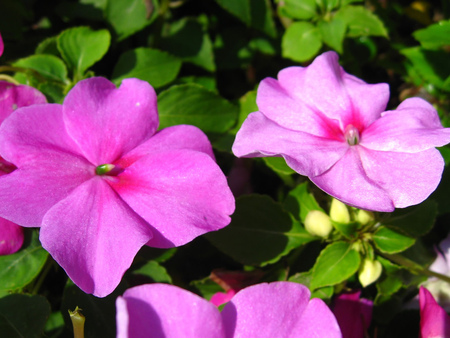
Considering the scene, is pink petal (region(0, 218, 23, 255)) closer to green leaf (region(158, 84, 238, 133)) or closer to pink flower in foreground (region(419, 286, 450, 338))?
green leaf (region(158, 84, 238, 133))

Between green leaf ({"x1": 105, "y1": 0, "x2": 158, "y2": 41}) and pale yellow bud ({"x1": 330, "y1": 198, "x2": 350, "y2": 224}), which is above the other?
green leaf ({"x1": 105, "y1": 0, "x2": 158, "y2": 41})

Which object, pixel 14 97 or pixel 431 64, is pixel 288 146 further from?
pixel 431 64

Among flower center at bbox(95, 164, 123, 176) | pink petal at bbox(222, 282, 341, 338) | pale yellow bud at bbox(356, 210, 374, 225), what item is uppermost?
flower center at bbox(95, 164, 123, 176)

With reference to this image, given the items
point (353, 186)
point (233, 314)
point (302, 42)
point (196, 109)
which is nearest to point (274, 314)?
point (233, 314)

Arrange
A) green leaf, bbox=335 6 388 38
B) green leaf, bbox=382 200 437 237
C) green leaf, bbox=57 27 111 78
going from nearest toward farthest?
1. green leaf, bbox=382 200 437 237
2. green leaf, bbox=57 27 111 78
3. green leaf, bbox=335 6 388 38

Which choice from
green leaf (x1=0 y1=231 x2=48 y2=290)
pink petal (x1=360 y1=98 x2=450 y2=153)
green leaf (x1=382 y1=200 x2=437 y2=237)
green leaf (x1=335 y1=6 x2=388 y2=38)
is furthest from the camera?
green leaf (x1=335 y1=6 x2=388 y2=38)

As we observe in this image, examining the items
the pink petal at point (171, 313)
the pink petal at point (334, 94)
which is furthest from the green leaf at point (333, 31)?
the pink petal at point (171, 313)

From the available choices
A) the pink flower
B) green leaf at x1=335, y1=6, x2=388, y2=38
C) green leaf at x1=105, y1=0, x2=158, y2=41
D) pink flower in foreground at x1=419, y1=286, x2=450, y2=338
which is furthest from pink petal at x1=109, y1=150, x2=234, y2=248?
green leaf at x1=335, y1=6, x2=388, y2=38
